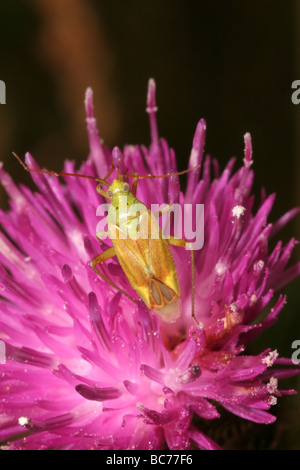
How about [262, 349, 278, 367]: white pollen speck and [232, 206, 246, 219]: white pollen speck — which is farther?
[232, 206, 246, 219]: white pollen speck

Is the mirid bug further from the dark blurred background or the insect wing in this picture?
the dark blurred background

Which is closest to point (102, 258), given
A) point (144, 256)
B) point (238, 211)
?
point (144, 256)

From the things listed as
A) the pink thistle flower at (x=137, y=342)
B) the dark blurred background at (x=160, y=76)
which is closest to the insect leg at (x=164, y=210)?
the pink thistle flower at (x=137, y=342)

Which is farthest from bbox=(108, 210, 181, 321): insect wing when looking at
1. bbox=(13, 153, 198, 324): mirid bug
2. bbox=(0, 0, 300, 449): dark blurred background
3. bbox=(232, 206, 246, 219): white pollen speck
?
bbox=(0, 0, 300, 449): dark blurred background

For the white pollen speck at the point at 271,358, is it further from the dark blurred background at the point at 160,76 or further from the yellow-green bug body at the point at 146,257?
the dark blurred background at the point at 160,76

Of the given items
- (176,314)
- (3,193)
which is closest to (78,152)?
(3,193)

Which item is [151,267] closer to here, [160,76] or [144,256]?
[144,256]

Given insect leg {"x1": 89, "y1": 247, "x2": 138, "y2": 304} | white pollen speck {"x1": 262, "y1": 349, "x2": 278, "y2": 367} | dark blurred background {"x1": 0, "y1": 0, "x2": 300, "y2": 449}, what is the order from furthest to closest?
dark blurred background {"x1": 0, "y1": 0, "x2": 300, "y2": 449}, insect leg {"x1": 89, "y1": 247, "x2": 138, "y2": 304}, white pollen speck {"x1": 262, "y1": 349, "x2": 278, "y2": 367}
